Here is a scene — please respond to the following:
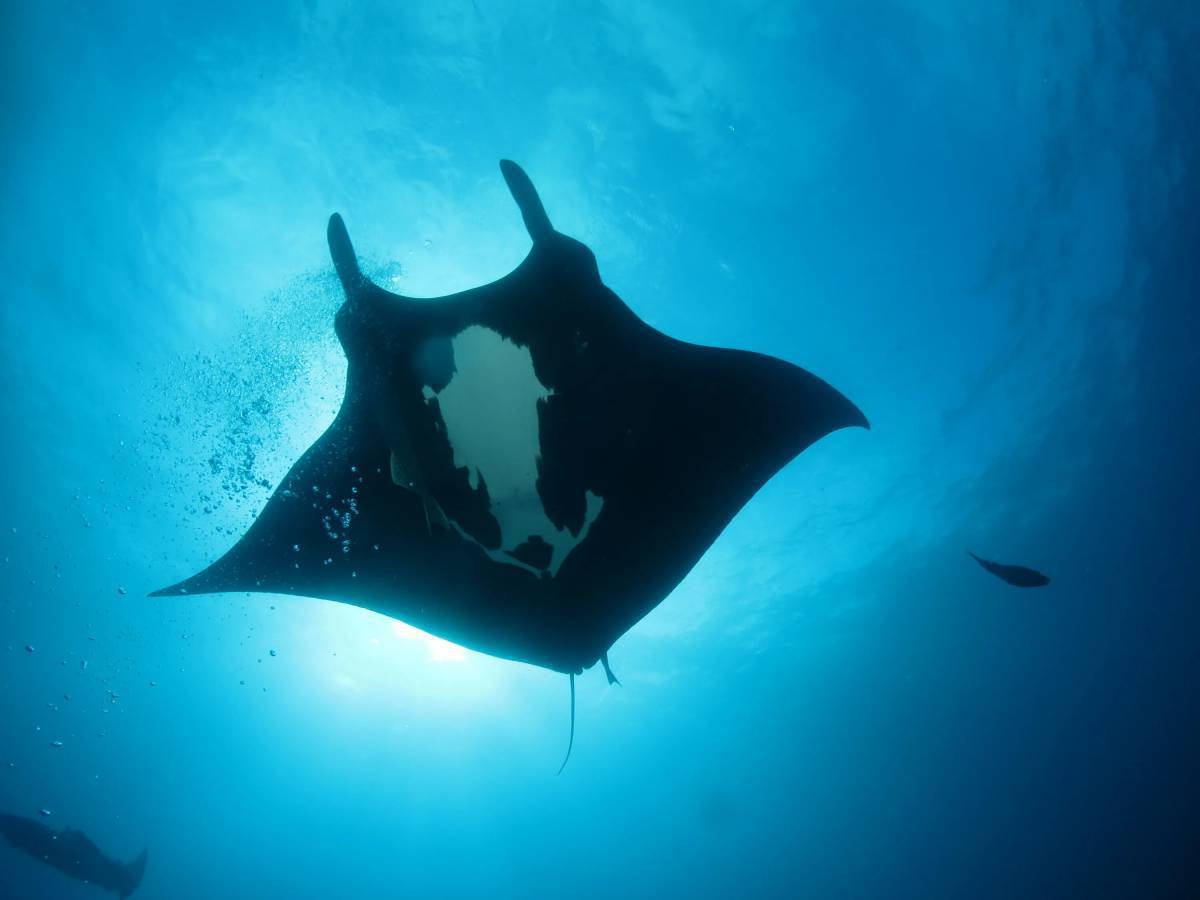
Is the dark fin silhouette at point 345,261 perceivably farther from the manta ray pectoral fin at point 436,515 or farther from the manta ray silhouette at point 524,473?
the manta ray pectoral fin at point 436,515

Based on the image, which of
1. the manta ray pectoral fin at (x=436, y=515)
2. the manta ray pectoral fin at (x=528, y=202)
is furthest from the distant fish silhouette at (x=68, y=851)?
the manta ray pectoral fin at (x=528, y=202)

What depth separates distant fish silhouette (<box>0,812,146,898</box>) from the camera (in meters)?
15.1

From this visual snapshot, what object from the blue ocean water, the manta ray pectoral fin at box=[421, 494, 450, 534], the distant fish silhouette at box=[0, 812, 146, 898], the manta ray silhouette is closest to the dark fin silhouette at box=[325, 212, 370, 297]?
the manta ray silhouette

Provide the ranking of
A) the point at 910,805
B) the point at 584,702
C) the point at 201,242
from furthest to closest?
the point at 910,805, the point at 584,702, the point at 201,242

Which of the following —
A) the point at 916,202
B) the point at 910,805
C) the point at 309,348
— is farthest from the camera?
the point at 910,805

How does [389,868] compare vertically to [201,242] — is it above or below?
below

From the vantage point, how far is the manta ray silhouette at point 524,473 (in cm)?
284

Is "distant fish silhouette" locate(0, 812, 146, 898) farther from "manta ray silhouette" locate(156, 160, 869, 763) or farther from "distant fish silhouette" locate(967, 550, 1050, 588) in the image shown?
"distant fish silhouette" locate(967, 550, 1050, 588)

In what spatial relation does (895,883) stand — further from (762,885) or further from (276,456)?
(276,456)

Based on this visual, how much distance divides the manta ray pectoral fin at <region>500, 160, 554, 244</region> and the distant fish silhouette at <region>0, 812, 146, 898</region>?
71.0 ft

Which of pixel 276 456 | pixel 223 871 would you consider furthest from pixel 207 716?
pixel 223 871

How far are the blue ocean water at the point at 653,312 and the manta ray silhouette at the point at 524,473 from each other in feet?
19.0

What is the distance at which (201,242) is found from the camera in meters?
9.24

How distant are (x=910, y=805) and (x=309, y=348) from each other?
2189 inches
